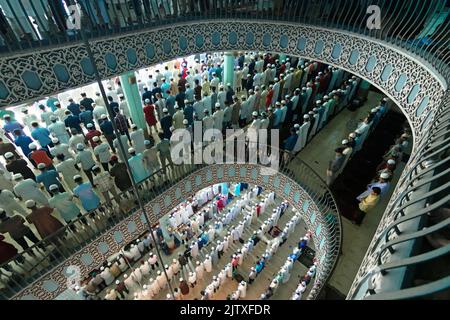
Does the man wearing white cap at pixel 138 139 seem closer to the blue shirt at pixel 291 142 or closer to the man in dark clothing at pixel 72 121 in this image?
the man in dark clothing at pixel 72 121

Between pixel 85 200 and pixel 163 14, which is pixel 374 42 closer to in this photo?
pixel 163 14

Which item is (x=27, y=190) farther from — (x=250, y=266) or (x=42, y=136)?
(x=250, y=266)

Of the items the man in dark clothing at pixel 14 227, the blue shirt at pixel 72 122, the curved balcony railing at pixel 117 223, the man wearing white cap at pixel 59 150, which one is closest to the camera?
the man in dark clothing at pixel 14 227

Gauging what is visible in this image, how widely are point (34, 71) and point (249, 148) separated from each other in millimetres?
4506

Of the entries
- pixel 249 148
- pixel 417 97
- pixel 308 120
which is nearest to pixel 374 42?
pixel 417 97

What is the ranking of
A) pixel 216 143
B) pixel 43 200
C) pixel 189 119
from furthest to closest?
1. pixel 189 119
2. pixel 216 143
3. pixel 43 200

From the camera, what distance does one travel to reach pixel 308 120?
7.36m

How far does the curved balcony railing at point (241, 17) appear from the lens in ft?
13.9

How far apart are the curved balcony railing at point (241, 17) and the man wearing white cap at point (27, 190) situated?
6.64 feet

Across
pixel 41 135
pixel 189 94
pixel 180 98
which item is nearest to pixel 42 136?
pixel 41 135

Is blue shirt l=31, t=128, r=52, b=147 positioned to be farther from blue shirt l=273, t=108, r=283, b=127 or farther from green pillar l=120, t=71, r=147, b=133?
blue shirt l=273, t=108, r=283, b=127

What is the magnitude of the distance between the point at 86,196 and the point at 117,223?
853mm

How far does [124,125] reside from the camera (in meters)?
6.08

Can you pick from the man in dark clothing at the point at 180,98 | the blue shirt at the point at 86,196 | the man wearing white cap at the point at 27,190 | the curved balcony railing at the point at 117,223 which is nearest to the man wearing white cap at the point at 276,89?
the curved balcony railing at the point at 117,223
